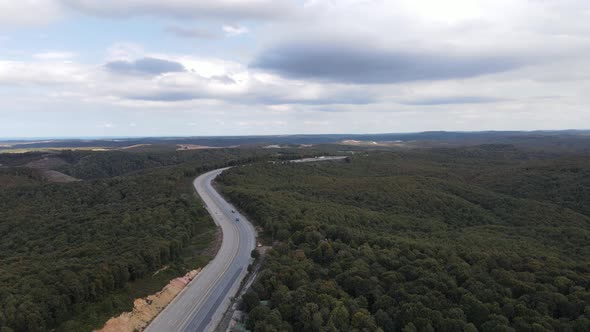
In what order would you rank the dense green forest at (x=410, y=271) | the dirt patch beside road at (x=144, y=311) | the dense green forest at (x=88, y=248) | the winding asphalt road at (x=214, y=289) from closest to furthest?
the dense green forest at (x=410, y=271), the dense green forest at (x=88, y=248), the dirt patch beside road at (x=144, y=311), the winding asphalt road at (x=214, y=289)

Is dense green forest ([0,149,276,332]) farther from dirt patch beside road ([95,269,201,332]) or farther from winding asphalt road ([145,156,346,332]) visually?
winding asphalt road ([145,156,346,332])

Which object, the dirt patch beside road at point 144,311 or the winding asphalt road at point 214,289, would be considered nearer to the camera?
the dirt patch beside road at point 144,311

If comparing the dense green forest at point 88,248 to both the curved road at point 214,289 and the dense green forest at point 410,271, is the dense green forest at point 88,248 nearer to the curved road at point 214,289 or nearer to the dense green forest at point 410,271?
the curved road at point 214,289

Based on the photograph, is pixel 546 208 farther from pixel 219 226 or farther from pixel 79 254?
pixel 79 254

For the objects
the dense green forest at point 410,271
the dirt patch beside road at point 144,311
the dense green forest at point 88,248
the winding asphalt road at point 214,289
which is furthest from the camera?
the winding asphalt road at point 214,289

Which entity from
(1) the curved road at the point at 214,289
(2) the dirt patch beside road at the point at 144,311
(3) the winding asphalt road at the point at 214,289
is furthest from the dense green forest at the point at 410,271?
(2) the dirt patch beside road at the point at 144,311

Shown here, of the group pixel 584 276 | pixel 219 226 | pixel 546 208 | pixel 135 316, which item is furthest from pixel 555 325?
pixel 546 208

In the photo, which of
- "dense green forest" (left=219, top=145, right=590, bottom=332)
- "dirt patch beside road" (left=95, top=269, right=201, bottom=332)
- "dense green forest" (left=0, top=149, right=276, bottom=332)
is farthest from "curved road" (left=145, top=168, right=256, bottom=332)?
"dense green forest" (left=219, top=145, right=590, bottom=332)
